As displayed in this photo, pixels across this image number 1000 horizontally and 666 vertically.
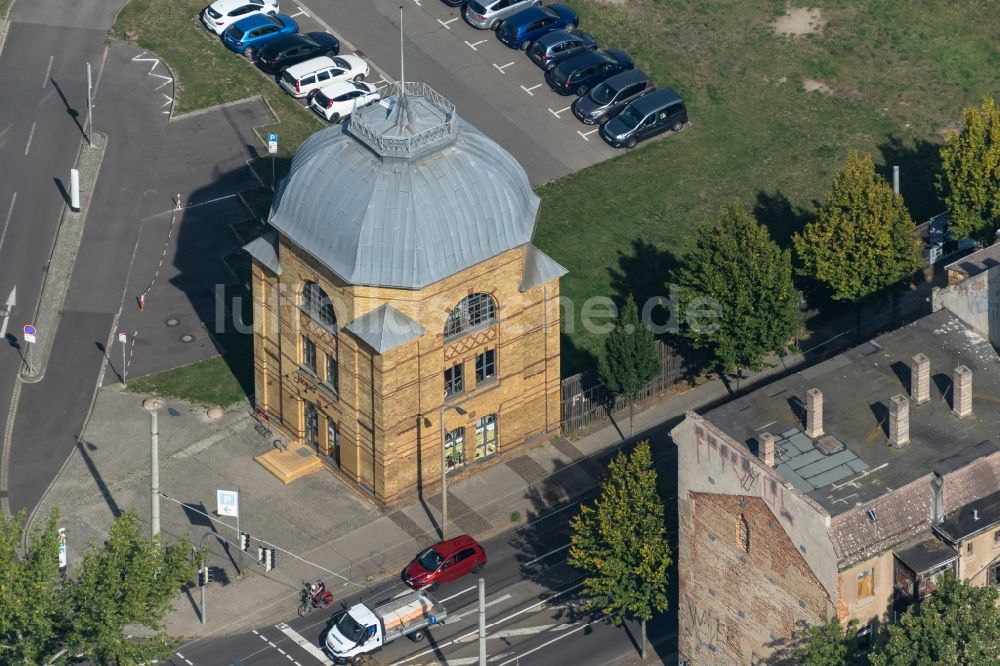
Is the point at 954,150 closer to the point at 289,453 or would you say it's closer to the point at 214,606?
the point at 289,453

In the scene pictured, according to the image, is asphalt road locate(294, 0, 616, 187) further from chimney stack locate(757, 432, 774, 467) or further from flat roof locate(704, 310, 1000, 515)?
chimney stack locate(757, 432, 774, 467)

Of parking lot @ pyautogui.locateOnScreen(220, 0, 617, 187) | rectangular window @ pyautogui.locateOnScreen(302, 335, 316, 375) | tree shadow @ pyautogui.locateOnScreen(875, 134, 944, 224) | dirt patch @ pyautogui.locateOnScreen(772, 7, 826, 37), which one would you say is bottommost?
parking lot @ pyautogui.locateOnScreen(220, 0, 617, 187)

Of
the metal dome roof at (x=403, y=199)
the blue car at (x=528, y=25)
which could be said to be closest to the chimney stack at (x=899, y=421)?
the metal dome roof at (x=403, y=199)

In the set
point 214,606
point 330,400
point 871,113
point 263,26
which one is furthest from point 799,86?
point 214,606

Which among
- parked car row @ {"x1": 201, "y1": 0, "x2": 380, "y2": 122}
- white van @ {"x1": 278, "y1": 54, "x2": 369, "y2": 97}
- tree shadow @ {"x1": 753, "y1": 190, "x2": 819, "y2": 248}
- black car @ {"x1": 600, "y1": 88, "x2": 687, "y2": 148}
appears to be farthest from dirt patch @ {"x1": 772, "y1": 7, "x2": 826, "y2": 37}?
white van @ {"x1": 278, "y1": 54, "x2": 369, "y2": 97}

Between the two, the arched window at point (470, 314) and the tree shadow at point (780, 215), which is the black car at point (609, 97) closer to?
the tree shadow at point (780, 215)
